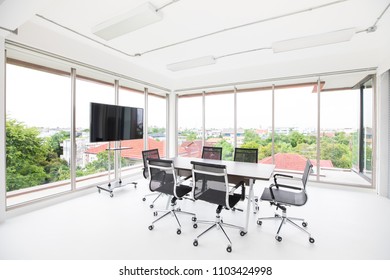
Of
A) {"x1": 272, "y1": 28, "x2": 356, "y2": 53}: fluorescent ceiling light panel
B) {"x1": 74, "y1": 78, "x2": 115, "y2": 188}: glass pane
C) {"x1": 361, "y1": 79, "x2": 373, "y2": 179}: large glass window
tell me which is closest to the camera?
{"x1": 272, "y1": 28, "x2": 356, "y2": 53}: fluorescent ceiling light panel

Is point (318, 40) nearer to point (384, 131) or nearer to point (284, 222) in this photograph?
point (384, 131)

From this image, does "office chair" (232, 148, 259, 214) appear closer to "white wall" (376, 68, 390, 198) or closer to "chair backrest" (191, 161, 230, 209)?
"chair backrest" (191, 161, 230, 209)

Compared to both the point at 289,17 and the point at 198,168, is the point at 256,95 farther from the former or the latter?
the point at 198,168

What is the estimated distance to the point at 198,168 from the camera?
2.33 m

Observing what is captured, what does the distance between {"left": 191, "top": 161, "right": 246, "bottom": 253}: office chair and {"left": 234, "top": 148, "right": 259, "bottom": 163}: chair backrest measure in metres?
1.39

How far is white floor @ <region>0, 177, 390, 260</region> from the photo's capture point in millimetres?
2025

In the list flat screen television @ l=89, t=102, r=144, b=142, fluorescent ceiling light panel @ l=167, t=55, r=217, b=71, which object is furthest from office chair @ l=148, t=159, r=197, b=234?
fluorescent ceiling light panel @ l=167, t=55, r=217, b=71

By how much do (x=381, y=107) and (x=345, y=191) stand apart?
1944 millimetres

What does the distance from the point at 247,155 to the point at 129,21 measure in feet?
10.4

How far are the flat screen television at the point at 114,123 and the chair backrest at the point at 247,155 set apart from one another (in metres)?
2.53

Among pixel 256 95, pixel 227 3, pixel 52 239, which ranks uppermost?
pixel 227 3

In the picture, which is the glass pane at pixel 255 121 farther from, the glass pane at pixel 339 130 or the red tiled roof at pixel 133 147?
the red tiled roof at pixel 133 147

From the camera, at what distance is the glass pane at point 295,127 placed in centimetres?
466

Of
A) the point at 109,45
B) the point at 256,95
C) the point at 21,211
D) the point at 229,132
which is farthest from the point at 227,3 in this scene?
the point at 21,211
